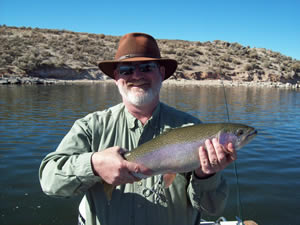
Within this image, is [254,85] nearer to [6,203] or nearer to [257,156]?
[257,156]

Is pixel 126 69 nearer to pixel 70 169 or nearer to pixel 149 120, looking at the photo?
pixel 149 120

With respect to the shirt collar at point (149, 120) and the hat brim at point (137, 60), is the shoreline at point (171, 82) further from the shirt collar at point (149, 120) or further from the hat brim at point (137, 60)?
the shirt collar at point (149, 120)

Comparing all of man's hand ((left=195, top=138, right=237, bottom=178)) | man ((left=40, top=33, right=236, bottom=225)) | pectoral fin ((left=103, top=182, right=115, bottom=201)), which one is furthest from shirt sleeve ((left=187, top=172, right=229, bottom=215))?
pectoral fin ((left=103, top=182, right=115, bottom=201))

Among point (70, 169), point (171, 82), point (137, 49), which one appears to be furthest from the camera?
point (171, 82)

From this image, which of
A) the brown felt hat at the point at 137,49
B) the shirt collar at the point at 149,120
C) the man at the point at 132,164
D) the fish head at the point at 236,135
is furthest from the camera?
the brown felt hat at the point at 137,49

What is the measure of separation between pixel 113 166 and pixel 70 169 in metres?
0.39

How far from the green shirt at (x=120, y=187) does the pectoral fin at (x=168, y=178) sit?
10 centimetres

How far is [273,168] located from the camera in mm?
7426

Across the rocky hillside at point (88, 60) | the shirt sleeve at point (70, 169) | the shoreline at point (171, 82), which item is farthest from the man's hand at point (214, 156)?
the rocky hillside at point (88, 60)

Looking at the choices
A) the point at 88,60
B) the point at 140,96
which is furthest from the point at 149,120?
the point at 88,60

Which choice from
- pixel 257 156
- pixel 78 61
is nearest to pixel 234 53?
pixel 78 61

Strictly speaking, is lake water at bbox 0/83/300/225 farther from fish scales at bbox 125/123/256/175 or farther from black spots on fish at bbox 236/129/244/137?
fish scales at bbox 125/123/256/175

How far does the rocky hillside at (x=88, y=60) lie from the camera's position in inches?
1483

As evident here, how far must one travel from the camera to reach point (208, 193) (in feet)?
7.81
